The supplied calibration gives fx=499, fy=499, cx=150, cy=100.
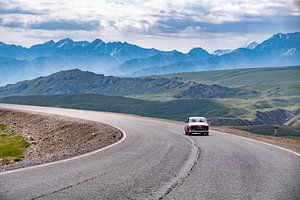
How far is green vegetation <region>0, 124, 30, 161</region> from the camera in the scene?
3962 cm

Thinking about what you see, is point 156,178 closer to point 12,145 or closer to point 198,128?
point 198,128

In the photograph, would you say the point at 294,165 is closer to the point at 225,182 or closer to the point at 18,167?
the point at 225,182

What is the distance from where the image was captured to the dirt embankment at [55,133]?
37263mm

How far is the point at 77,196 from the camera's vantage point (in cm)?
1142

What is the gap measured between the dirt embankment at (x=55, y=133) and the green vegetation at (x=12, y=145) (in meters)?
0.62

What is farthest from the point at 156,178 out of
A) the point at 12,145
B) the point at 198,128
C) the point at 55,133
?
the point at 55,133

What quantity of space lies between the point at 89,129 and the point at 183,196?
3575 cm

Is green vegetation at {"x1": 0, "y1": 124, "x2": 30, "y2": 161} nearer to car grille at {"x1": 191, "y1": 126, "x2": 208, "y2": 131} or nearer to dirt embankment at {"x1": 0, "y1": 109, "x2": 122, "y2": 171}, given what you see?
dirt embankment at {"x1": 0, "y1": 109, "x2": 122, "y2": 171}

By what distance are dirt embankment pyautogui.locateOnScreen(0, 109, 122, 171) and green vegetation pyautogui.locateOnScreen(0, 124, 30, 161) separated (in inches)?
24.3

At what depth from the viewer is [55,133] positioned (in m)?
49.9

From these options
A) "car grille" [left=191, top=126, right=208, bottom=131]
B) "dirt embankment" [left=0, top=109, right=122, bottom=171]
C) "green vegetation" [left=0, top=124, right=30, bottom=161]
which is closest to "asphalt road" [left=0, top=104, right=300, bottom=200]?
"dirt embankment" [left=0, top=109, right=122, bottom=171]

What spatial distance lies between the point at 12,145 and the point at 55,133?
532cm

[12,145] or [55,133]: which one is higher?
[55,133]

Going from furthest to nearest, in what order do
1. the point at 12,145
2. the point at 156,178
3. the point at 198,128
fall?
the point at 12,145
the point at 198,128
the point at 156,178
